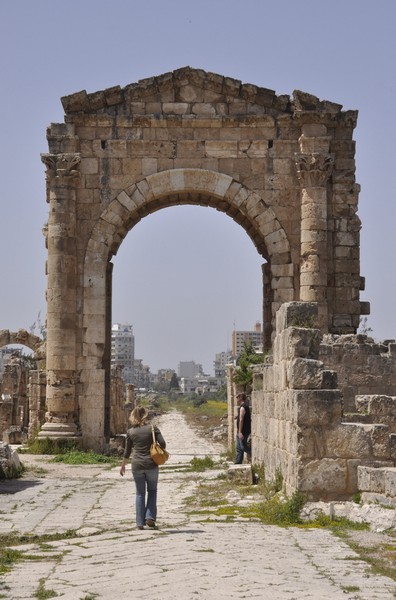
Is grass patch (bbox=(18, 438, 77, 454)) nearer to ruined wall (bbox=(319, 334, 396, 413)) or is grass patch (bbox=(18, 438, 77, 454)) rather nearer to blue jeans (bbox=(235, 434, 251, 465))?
blue jeans (bbox=(235, 434, 251, 465))

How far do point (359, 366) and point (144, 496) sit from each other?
6027 millimetres

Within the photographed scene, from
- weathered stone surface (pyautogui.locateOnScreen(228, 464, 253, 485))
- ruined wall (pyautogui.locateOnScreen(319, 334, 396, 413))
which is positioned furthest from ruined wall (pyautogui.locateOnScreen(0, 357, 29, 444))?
ruined wall (pyautogui.locateOnScreen(319, 334, 396, 413))

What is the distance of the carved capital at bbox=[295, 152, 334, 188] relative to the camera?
20391 millimetres

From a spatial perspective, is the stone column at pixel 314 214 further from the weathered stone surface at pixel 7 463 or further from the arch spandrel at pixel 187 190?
the weathered stone surface at pixel 7 463

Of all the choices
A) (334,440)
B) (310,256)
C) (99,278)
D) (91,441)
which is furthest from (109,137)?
(334,440)

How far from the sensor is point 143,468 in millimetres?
10172

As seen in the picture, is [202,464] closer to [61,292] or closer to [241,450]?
[241,450]

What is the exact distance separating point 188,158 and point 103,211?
1.98 metres

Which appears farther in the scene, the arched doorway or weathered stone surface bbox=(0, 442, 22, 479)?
the arched doorway

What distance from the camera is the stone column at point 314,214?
20.1 meters

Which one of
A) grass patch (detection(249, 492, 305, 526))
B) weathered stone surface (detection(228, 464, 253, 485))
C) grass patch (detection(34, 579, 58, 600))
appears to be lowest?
grass patch (detection(34, 579, 58, 600))

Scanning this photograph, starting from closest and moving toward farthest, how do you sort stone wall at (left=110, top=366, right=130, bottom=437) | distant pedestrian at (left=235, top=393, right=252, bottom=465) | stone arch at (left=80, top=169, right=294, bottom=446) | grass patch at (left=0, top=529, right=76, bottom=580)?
1. grass patch at (left=0, top=529, right=76, bottom=580)
2. distant pedestrian at (left=235, top=393, right=252, bottom=465)
3. stone arch at (left=80, top=169, right=294, bottom=446)
4. stone wall at (left=110, top=366, right=130, bottom=437)

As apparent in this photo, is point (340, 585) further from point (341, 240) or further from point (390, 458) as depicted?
point (341, 240)

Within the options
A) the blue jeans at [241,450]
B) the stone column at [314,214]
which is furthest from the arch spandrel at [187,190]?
the blue jeans at [241,450]
